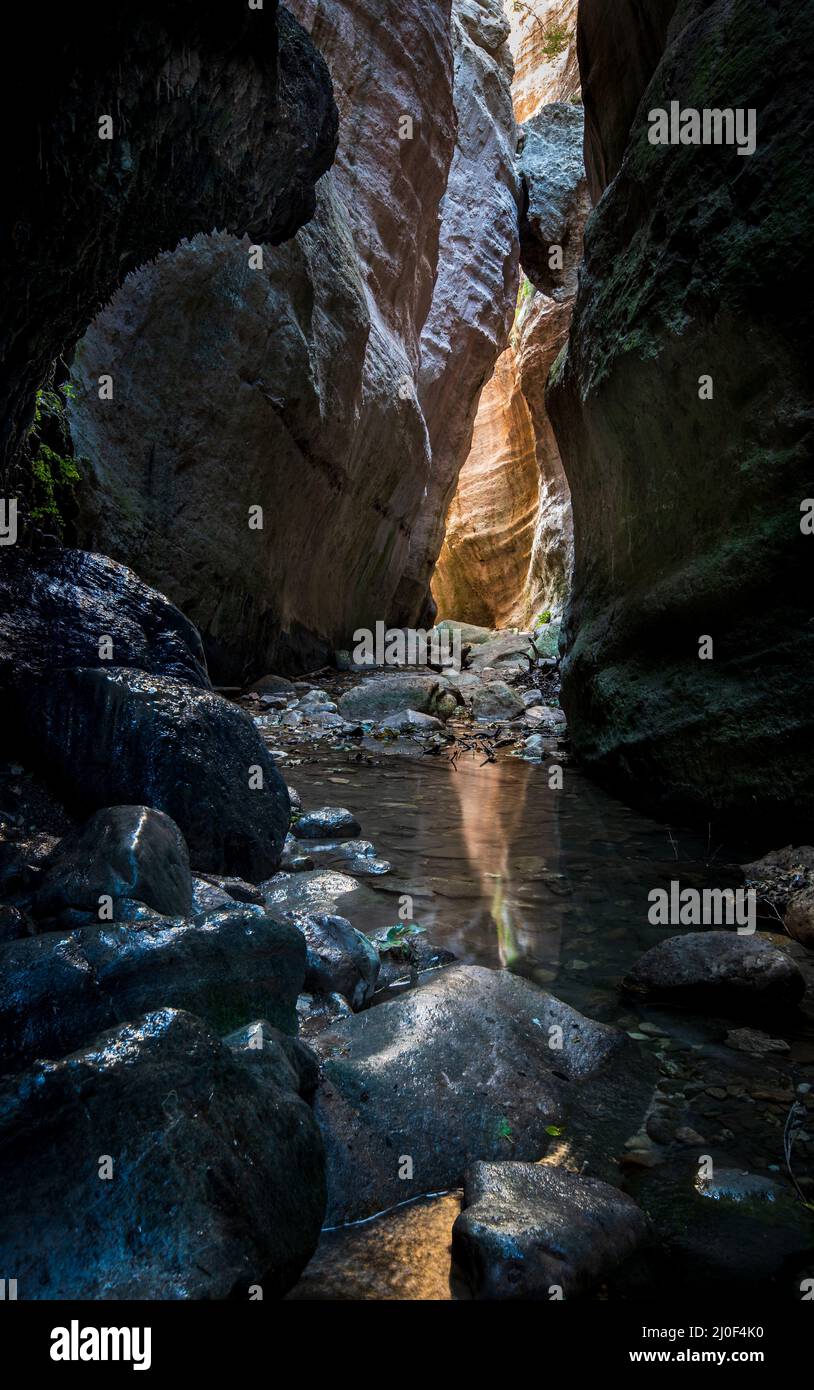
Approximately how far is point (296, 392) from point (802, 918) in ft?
31.8

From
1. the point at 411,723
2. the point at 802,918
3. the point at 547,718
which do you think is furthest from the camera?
the point at 547,718

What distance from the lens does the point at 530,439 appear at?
3123 cm

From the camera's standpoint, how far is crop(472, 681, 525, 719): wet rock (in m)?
10.9

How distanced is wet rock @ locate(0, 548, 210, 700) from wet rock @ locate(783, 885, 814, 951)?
11.0ft

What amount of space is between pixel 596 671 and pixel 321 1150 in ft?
16.6

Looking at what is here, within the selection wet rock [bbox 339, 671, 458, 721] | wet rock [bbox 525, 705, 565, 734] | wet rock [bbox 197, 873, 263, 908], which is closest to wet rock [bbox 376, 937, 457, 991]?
wet rock [bbox 197, 873, 263, 908]

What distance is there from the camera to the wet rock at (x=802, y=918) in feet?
10.1

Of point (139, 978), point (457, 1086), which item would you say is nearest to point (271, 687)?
point (139, 978)

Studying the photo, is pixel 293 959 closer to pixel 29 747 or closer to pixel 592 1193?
pixel 592 1193

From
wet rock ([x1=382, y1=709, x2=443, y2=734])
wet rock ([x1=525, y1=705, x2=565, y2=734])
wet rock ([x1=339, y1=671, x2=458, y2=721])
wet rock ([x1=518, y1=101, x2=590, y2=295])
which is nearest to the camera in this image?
wet rock ([x1=382, y1=709, x2=443, y2=734])

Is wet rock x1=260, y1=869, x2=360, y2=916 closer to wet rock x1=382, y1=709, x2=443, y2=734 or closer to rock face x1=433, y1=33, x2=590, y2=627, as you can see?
wet rock x1=382, y1=709, x2=443, y2=734

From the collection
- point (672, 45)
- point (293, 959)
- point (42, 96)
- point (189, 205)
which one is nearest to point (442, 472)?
point (672, 45)

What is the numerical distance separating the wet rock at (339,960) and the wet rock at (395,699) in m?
7.22

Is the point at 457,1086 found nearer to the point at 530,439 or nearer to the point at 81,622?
the point at 81,622
